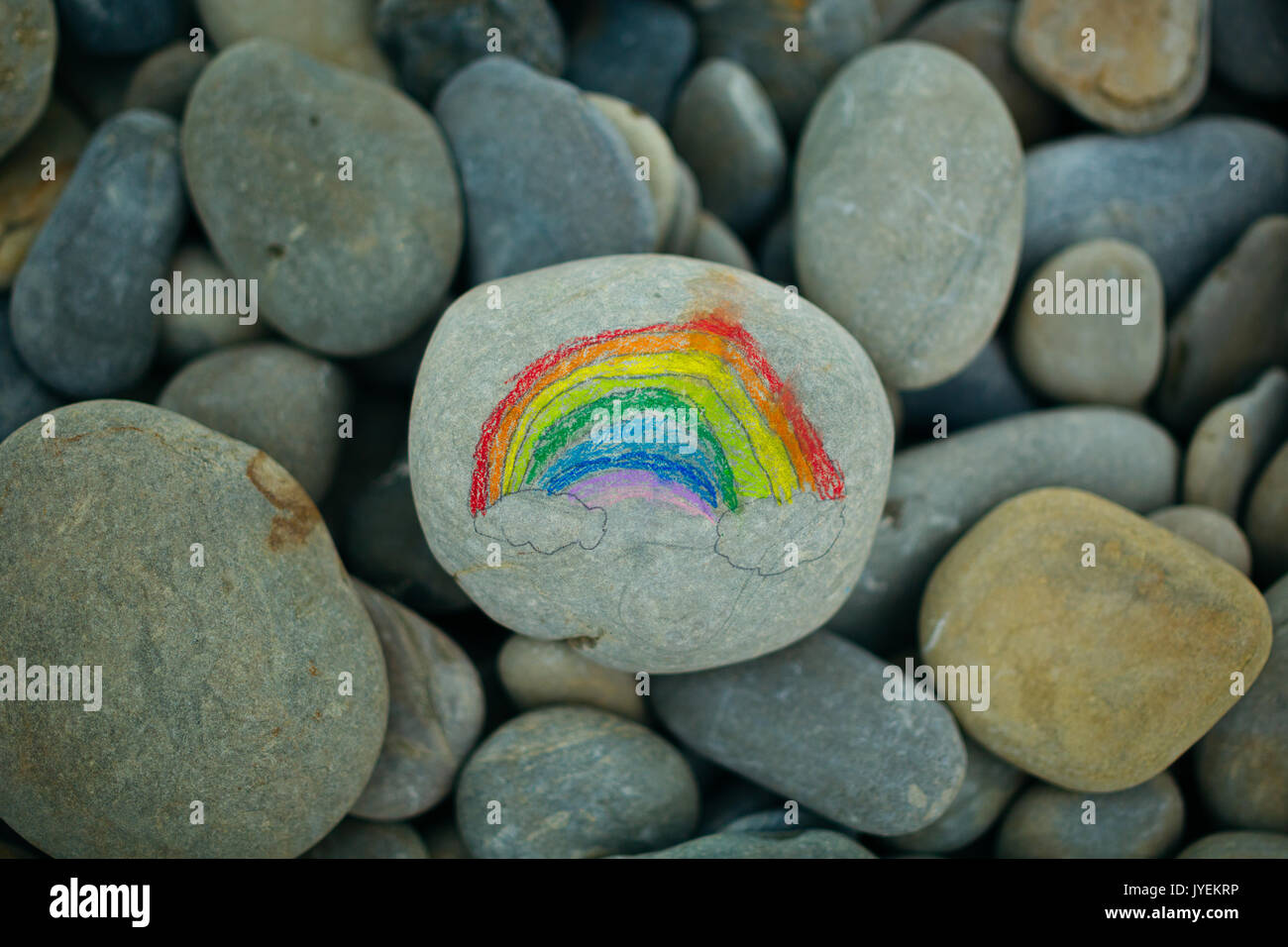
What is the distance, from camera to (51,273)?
2.24 metres

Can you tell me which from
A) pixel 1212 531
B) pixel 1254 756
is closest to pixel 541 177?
pixel 1212 531

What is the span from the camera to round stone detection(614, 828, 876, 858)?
200 cm

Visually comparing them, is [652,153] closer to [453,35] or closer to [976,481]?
[453,35]

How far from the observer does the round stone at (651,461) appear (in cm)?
189

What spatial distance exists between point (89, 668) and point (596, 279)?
1.32 m

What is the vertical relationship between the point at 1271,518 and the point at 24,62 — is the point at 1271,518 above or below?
below

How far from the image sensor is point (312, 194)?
2262mm

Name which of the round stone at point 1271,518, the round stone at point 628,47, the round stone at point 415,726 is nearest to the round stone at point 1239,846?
the round stone at point 1271,518

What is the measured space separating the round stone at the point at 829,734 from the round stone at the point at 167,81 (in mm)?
2044

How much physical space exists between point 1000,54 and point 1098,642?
182 centimetres

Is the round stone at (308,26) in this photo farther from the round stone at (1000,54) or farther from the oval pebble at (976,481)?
the oval pebble at (976,481)

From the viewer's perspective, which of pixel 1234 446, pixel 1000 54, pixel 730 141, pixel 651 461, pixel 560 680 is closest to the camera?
pixel 651 461
